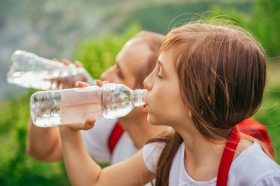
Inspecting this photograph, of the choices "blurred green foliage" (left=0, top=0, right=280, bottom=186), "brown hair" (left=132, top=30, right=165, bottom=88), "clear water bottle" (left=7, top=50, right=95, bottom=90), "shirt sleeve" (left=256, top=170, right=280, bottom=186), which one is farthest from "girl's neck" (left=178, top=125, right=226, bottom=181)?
"blurred green foliage" (left=0, top=0, right=280, bottom=186)

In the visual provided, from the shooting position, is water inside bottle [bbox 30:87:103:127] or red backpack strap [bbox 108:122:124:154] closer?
water inside bottle [bbox 30:87:103:127]

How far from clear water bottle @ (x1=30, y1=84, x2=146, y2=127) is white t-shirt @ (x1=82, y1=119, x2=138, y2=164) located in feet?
2.16

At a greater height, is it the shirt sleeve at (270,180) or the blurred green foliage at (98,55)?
the shirt sleeve at (270,180)

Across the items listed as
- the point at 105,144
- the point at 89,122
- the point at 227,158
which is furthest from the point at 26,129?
the point at 227,158

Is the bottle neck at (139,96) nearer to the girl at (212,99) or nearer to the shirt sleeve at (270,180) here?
the girl at (212,99)

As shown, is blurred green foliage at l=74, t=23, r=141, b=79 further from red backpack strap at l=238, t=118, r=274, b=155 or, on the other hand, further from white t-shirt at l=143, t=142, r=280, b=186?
white t-shirt at l=143, t=142, r=280, b=186

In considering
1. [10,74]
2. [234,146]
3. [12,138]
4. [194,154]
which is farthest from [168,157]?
[12,138]

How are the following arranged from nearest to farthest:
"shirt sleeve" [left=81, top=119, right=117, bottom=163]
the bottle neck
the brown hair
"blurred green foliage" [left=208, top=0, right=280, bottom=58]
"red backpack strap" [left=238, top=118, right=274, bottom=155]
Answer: the bottle neck < "red backpack strap" [left=238, top=118, right=274, bottom=155] < the brown hair < "shirt sleeve" [left=81, top=119, right=117, bottom=163] < "blurred green foliage" [left=208, top=0, right=280, bottom=58]

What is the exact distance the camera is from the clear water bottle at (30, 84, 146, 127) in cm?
242

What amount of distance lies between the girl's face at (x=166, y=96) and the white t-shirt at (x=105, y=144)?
0.94 meters

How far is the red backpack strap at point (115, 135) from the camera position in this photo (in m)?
3.25

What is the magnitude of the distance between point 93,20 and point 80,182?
20.0 ft

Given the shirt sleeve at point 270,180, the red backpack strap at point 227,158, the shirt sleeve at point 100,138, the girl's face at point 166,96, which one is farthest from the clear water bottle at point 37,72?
the shirt sleeve at point 270,180

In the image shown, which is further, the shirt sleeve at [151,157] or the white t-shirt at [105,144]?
the white t-shirt at [105,144]
